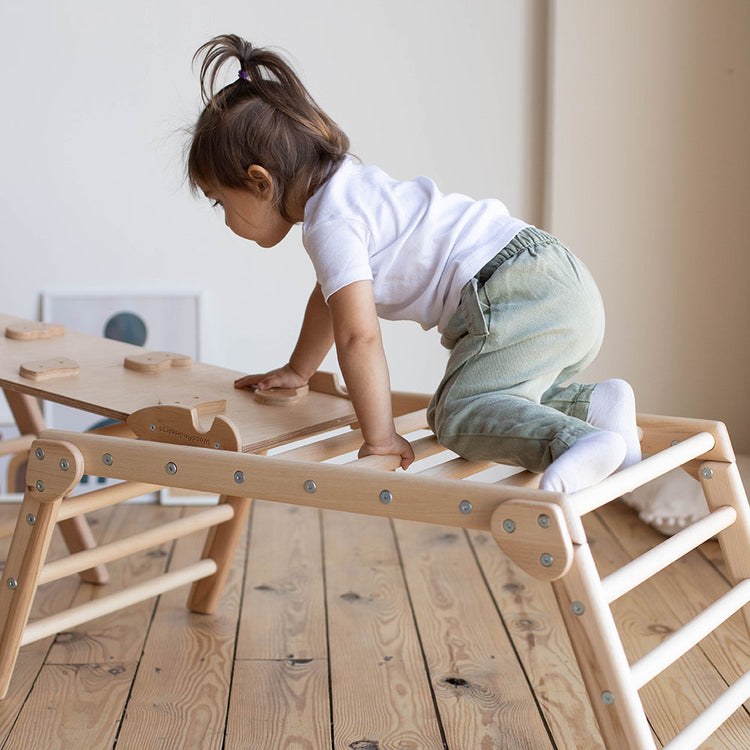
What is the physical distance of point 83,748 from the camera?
3.87ft

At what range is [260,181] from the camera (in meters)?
1.24

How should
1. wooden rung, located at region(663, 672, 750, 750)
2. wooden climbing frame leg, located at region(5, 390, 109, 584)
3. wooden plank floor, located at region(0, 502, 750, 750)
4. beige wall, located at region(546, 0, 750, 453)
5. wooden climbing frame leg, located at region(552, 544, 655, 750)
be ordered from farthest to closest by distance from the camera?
beige wall, located at region(546, 0, 750, 453)
wooden climbing frame leg, located at region(5, 390, 109, 584)
wooden plank floor, located at region(0, 502, 750, 750)
wooden rung, located at region(663, 672, 750, 750)
wooden climbing frame leg, located at region(552, 544, 655, 750)

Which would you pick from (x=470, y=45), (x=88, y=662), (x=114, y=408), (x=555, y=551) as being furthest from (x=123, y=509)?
(x=555, y=551)

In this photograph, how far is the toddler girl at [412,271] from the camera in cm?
116

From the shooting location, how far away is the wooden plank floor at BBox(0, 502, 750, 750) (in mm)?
1229

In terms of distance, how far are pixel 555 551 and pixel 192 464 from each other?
43 centimetres

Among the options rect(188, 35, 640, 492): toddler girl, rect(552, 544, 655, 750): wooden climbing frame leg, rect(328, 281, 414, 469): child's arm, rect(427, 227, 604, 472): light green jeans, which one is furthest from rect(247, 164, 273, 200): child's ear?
rect(552, 544, 655, 750): wooden climbing frame leg

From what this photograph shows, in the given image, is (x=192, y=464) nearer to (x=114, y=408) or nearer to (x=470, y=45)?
(x=114, y=408)

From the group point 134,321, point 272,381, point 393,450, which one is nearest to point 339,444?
point 393,450

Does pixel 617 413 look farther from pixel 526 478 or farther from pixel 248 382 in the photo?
pixel 248 382

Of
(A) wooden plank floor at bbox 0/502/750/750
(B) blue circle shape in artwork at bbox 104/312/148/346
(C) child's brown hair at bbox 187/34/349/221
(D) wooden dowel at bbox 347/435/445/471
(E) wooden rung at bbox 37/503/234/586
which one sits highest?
(C) child's brown hair at bbox 187/34/349/221

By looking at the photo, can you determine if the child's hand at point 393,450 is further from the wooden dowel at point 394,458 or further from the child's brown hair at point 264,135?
the child's brown hair at point 264,135

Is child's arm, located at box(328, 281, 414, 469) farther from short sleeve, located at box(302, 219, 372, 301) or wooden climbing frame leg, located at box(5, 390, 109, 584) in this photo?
wooden climbing frame leg, located at box(5, 390, 109, 584)

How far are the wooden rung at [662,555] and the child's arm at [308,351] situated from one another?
59cm
